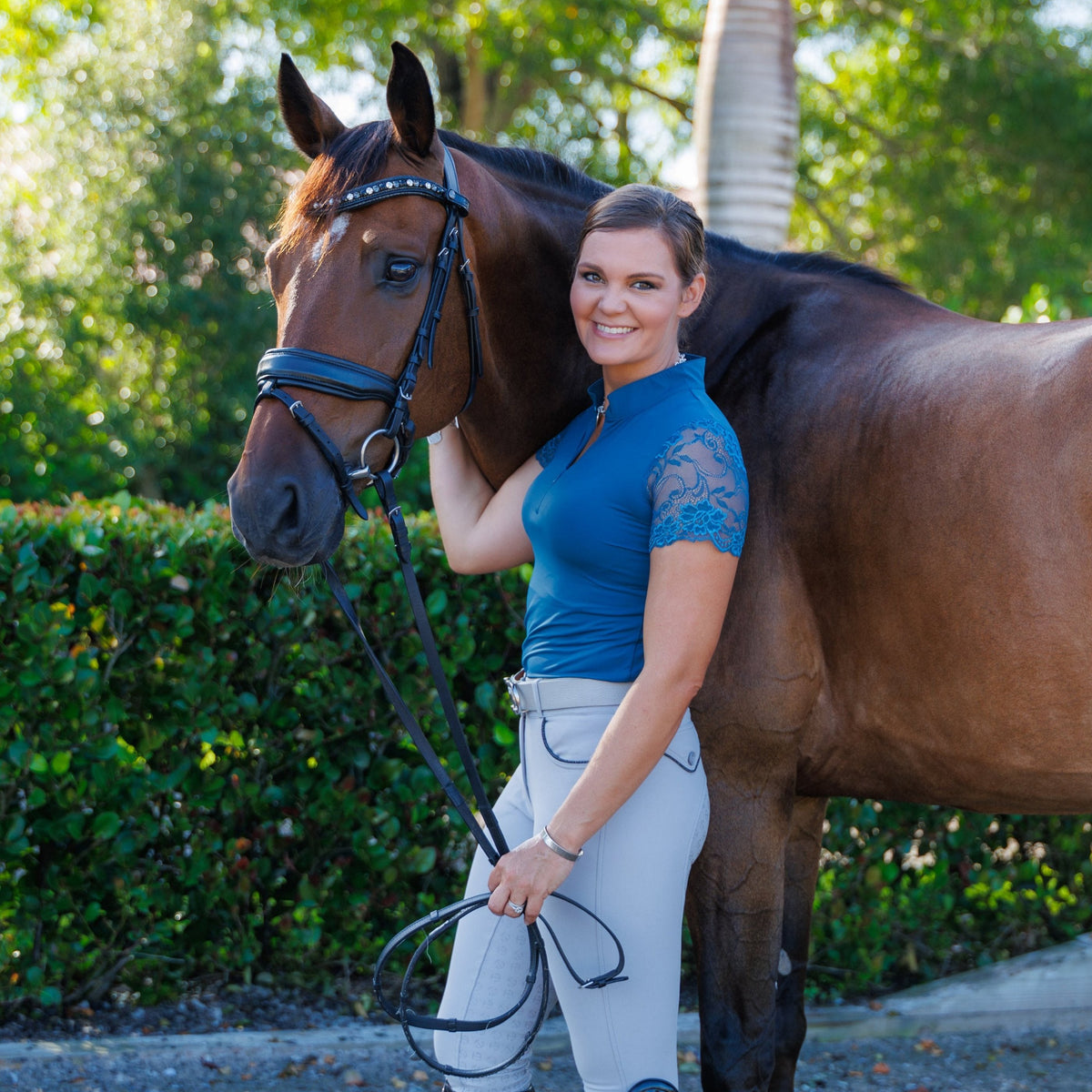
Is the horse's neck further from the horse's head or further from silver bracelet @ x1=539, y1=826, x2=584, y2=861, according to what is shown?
silver bracelet @ x1=539, y1=826, x2=584, y2=861

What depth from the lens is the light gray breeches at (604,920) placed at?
6.21 ft

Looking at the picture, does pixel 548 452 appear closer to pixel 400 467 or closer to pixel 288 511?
pixel 400 467

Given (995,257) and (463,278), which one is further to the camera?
(995,257)

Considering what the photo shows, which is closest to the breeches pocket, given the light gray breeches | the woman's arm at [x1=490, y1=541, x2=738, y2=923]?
the light gray breeches

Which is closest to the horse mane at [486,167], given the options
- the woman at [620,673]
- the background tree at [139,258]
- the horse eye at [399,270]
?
the horse eye at [399,270]

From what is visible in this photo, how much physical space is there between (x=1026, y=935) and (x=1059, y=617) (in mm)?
2839

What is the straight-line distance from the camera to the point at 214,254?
10.1 meters

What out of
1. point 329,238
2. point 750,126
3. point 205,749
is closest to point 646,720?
point 329,238

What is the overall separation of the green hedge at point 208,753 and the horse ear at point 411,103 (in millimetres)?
1614

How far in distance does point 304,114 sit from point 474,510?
947 mm

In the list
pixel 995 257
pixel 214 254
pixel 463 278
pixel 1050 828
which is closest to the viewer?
pixel 463 278

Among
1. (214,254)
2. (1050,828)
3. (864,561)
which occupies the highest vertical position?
(214,254)

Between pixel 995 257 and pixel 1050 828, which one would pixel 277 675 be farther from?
pixel 995 257

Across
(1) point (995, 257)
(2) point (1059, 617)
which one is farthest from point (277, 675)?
(1) point (995, 257)
